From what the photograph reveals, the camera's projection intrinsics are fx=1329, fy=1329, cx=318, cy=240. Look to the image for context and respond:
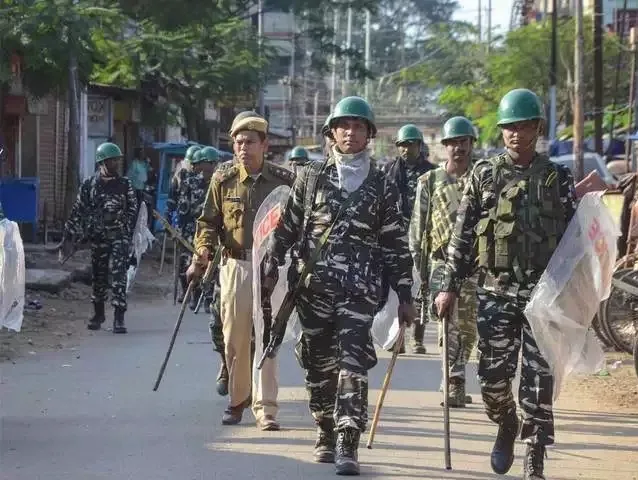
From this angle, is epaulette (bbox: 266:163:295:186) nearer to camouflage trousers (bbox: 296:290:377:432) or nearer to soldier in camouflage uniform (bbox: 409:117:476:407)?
soldier in camouflage uniform (bbox: 409:117:476:407)

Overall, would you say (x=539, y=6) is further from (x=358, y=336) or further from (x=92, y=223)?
(x=358, y=336)

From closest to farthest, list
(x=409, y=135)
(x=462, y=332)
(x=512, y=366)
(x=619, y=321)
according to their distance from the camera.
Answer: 1. (x=512, y=366)
2. (x=462, y=332)
3. (x=619, y=321)
4. (x=409, y=135)

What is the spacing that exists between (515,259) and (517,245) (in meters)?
0.07

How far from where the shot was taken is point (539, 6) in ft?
232

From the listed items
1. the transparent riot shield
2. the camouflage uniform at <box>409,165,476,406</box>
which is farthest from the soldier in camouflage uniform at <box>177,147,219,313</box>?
the transparent riot shield

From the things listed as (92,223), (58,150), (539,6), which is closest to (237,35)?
(58,150)

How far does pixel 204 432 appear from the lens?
26.5 feet

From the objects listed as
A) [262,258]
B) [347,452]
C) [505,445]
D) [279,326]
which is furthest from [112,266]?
[505,445]

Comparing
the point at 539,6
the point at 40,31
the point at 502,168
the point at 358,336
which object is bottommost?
the point at 358,336

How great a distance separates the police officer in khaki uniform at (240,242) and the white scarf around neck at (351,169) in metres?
1.38

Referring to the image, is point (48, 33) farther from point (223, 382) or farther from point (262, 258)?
point (262, 258)

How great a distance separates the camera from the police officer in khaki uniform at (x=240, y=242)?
8273 mm

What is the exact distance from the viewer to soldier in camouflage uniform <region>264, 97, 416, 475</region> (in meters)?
6.85

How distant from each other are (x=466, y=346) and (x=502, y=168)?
2.76 m
